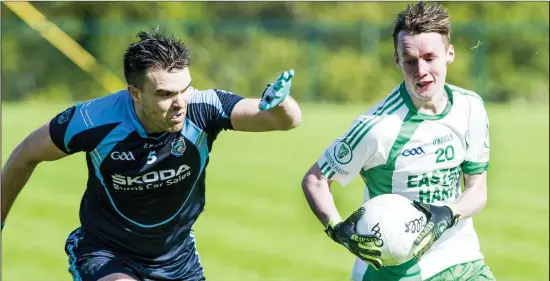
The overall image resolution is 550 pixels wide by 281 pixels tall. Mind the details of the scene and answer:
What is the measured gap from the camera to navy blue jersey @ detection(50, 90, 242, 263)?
5980 millimetres

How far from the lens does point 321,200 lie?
222 inches

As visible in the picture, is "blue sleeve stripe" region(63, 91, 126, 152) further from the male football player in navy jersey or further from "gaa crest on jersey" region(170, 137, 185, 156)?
"gaa crest on jersey" region(170, 137, 185, 156)

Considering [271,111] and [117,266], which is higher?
[271,111]

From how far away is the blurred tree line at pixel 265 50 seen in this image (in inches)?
1221

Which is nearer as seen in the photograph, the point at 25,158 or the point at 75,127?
the point at 75,127

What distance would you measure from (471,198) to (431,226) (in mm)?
466

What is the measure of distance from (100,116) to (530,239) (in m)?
A: 7.93

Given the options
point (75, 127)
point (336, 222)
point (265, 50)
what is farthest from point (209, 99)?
point (265, 50)

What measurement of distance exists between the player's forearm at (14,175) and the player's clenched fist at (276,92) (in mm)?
1664

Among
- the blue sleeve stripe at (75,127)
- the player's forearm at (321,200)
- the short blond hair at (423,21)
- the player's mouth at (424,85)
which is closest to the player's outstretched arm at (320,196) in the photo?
the player's forearm at (321,200)

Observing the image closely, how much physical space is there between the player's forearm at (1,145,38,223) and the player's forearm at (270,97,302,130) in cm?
159

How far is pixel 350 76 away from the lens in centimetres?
3216

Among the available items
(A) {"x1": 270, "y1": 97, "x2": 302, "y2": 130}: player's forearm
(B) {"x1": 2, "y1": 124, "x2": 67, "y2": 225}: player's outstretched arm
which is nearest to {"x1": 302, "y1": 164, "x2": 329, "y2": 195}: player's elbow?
(A) {"x1": 270, "y1": 97, "x2": 302, "y2": 130}: player's forearm

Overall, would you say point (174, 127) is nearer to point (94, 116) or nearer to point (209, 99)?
point (209, 99)
